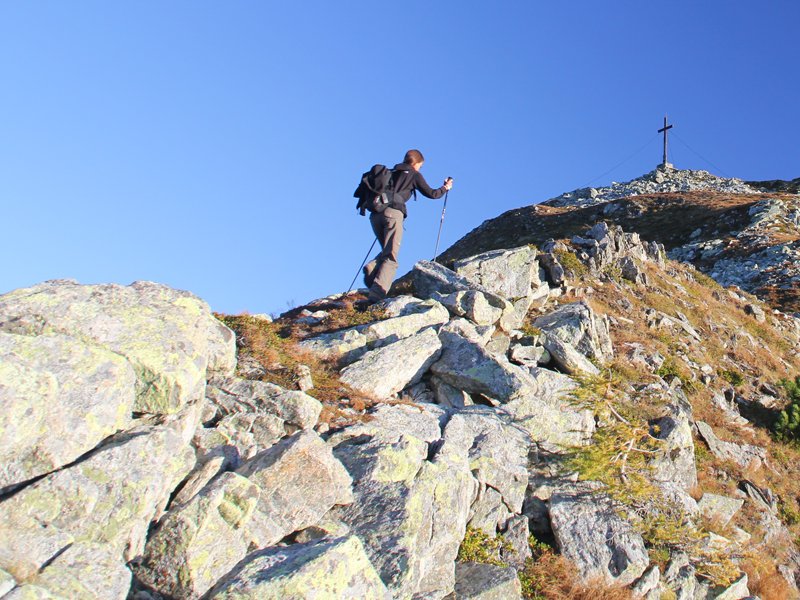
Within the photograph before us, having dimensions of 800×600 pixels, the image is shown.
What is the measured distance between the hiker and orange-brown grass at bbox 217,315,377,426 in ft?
10.2

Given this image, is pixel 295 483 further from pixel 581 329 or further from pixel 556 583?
pixel 581 329

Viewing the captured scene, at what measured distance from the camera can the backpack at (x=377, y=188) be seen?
14.7m

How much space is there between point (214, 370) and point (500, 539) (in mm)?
4734

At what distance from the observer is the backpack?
14.7 m

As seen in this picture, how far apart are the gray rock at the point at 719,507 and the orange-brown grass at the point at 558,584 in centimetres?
398

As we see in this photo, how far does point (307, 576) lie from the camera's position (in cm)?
600

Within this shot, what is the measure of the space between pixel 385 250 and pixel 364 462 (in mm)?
7696

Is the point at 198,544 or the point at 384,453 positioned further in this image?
the point at 384,453

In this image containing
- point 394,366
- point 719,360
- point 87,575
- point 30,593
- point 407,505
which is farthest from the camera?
point 719,360

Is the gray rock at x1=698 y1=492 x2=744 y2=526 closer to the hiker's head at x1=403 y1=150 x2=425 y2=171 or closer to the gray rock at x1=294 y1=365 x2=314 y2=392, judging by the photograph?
the gray rock at x1=294 y1=365 x2=314 y2=392

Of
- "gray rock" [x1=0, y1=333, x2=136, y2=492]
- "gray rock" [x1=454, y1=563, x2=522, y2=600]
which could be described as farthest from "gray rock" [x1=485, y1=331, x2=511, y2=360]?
"gray rock" [x1=0, y1=333, x2=136, y2=492]

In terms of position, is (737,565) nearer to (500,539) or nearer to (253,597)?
(500,539)

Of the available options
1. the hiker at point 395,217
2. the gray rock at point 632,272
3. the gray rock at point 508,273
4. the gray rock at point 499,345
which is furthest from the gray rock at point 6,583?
the gray rock at point 632,272

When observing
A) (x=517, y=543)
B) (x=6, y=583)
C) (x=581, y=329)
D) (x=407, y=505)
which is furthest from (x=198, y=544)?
(x=581, y=329)
